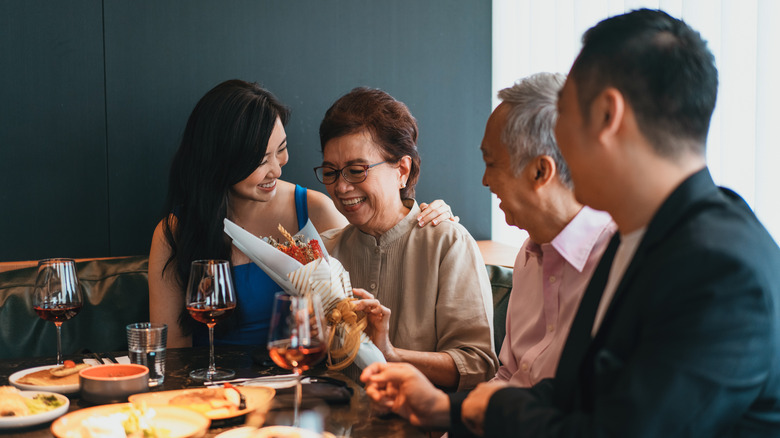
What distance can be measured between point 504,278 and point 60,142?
6.12 feet

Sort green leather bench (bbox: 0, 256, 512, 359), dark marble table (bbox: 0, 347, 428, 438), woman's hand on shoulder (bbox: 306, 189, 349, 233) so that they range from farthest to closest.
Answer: woman's hand on shoulder (bbox: 306, 189, 349, 233) → green leather bench (bbox: 0, 256, 512, 359) → dark marble table (bbox: 0, 347, 428, 438)

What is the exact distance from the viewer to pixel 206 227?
233cm

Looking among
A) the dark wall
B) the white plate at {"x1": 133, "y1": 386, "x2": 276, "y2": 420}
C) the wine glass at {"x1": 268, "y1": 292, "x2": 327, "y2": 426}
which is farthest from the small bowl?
the dark wall

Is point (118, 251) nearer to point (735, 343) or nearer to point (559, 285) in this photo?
point (559, 285)

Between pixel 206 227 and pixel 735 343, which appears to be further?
pixel 206 227

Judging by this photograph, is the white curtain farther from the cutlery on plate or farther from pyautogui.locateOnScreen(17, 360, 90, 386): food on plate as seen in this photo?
pyautogui.locateOnScreen(17, 360, 90, 386): food on plate

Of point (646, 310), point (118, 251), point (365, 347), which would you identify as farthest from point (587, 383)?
point (118, 251)

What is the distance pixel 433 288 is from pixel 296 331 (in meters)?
0.90

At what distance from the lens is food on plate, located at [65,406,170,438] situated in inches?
45.4

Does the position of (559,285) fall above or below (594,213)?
below

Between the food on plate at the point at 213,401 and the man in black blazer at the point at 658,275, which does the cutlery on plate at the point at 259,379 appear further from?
the man in black blazer at the point at 658,275

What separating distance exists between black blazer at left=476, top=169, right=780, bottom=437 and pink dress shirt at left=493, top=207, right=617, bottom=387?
54cm

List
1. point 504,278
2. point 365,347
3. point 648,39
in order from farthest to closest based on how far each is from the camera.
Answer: point 504,278 → point 365,347 → point 648,39

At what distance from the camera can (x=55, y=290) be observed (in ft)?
5.42
